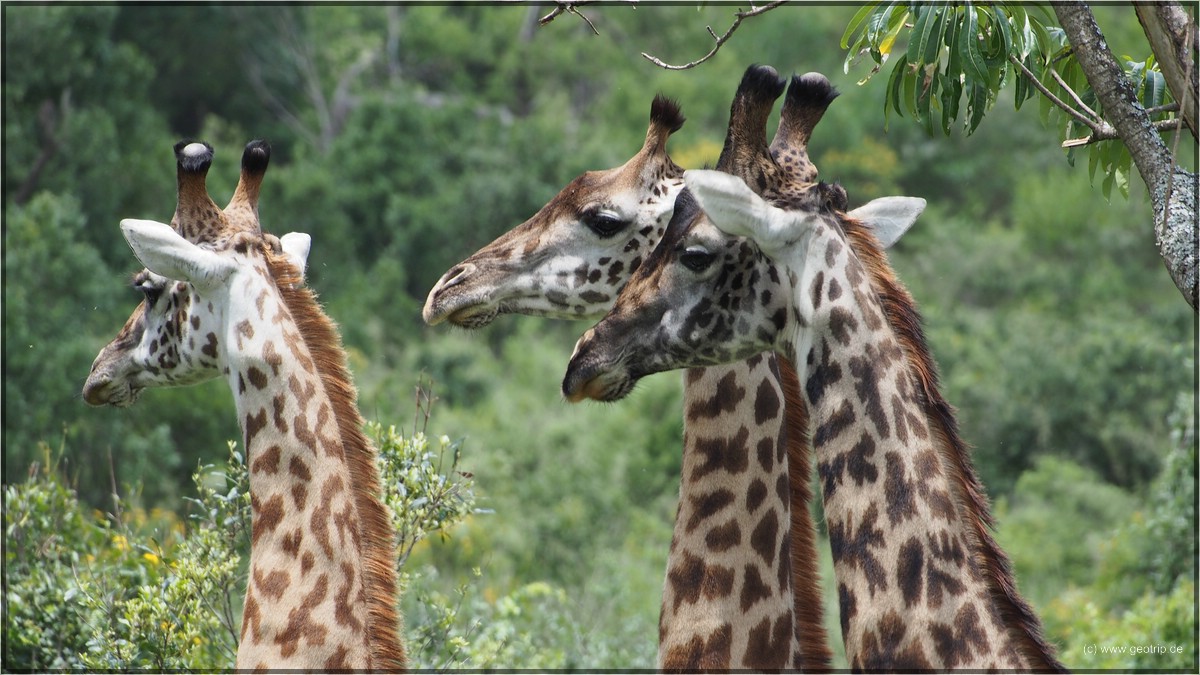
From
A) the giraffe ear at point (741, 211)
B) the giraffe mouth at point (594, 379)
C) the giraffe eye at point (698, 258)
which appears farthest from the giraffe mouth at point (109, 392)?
the giraffe ear at point (741, 211)

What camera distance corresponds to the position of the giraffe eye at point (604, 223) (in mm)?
5309

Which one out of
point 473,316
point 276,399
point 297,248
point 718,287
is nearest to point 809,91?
point 718,287

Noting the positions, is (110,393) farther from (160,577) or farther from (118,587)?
(118,587)

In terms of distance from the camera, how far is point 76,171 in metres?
20.9

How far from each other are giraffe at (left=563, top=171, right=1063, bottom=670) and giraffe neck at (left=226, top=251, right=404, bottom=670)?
0.82m

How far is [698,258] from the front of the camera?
4.29m

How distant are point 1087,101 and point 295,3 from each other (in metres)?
32.4

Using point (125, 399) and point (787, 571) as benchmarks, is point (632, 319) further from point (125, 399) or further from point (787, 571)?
point (125, 399)

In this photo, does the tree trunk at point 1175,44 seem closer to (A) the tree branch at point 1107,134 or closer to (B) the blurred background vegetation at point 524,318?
Answer: (A) the tree branch at point 1107,134

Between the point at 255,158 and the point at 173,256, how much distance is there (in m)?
0.69

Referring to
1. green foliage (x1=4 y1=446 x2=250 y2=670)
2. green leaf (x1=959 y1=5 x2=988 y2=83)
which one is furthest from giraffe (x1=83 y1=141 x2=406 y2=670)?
green leaf (x1=959 y1=5 x2=988 y2=83)

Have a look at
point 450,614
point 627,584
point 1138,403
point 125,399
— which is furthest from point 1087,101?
point 1138,403

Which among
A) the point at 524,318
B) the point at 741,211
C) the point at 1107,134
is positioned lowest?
the point at 741,211

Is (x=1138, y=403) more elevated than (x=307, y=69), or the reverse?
(x=307, y=69)
